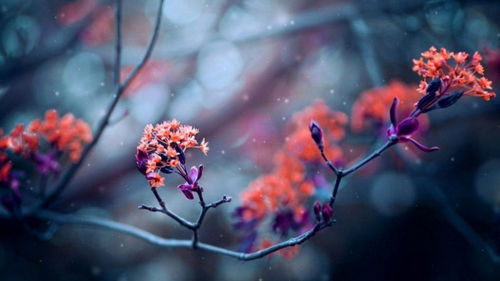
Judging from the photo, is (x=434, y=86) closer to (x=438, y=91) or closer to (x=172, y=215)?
(x=438, y=91)

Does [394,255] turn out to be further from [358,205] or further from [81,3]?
[81,3]

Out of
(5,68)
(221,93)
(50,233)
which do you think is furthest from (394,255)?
(5,68)

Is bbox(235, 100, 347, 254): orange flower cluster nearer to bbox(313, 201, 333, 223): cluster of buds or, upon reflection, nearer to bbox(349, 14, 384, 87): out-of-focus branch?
bbox(313, 201, 333, 223): cluster of buds

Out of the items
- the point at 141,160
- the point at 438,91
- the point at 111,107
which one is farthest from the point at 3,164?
the point at 438,91

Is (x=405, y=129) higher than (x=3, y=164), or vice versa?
(x=3, y=164)

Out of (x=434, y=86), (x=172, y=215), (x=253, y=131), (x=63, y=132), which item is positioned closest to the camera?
(x=434, y=86)

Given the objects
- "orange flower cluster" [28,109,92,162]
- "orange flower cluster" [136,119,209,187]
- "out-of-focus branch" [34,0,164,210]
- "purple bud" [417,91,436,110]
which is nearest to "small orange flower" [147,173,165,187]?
"orange flower cluster" [136,119,209,187]

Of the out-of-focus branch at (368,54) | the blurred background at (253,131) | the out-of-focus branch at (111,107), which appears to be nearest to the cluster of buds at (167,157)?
A: the out-of-focus branch at (111,107)
